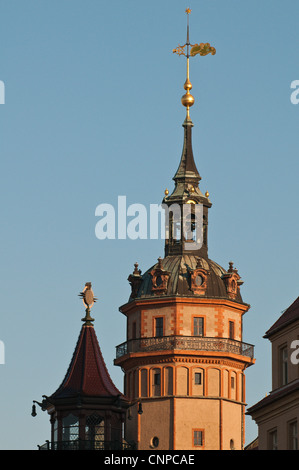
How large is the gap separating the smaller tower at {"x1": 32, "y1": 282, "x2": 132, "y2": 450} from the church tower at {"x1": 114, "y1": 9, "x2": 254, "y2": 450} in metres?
16.1

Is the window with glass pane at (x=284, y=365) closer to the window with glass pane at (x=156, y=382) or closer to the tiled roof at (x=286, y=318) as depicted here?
the tiled roof at (x=286, y=318)

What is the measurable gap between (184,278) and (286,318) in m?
47.9

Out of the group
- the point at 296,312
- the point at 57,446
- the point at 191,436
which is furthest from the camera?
the point at 191,436

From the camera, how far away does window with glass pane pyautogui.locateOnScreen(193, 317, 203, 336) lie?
146750mm

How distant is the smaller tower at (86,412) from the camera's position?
122 metres

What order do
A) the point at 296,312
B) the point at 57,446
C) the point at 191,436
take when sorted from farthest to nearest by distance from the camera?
the point at 191,436
the point at 57,446
the point at 296,312

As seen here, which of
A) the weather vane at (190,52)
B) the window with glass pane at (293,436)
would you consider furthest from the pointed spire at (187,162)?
the window with glass pane at (293,436)

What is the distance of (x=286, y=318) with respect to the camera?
10038 cm

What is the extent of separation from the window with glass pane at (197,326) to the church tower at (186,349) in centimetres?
7

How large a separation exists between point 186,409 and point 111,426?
21282 millimetres

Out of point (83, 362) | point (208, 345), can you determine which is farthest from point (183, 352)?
point (83, 362)

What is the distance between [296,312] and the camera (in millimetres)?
99188

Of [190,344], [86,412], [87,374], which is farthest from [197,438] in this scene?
[86,412]

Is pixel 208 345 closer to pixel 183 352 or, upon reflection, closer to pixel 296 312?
pixel 183 352
